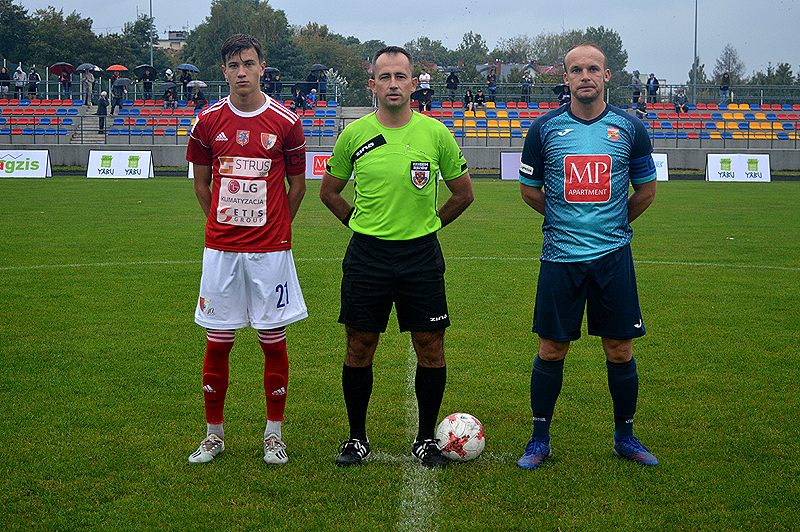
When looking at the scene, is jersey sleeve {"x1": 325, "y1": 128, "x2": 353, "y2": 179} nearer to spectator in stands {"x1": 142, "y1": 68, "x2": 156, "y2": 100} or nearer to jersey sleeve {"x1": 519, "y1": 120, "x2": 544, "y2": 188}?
jersey sleeve {"x1": 519, "y1": 120, "x2": 544, "y2": 188}

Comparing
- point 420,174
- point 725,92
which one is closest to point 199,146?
point 420,174

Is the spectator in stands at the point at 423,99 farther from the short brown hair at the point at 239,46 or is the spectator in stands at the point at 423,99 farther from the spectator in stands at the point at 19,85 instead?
the short brown hair at the point at 239,46

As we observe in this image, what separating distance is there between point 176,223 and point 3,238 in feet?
10.3

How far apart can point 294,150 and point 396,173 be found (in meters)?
0.68

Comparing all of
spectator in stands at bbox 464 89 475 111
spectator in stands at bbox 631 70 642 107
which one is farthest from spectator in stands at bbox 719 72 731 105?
spectator in stands at bbox 464 89 475 111

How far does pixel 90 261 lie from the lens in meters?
10.5

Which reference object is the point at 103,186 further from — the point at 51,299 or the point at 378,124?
the point at 378,124

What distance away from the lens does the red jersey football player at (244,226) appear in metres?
4.15

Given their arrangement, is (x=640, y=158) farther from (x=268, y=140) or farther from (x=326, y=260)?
(x=326, y=260)

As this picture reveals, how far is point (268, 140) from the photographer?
418cm

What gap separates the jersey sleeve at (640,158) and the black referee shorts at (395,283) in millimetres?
1204

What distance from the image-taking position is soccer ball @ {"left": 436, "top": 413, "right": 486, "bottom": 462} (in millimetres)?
4242

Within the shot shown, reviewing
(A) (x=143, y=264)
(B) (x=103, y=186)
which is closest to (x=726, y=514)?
(A) (x=143, y=264)

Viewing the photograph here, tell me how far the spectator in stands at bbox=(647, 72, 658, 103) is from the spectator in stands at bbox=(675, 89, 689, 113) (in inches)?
45.4
